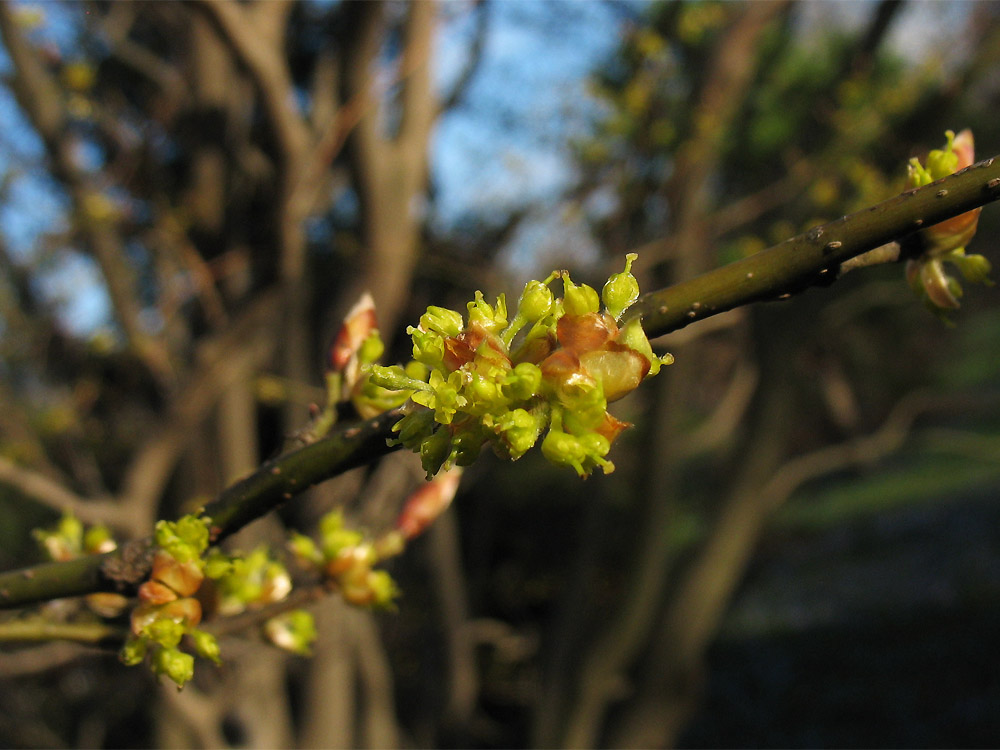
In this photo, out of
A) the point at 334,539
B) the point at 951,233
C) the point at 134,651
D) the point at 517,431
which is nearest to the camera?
the point at 517,431

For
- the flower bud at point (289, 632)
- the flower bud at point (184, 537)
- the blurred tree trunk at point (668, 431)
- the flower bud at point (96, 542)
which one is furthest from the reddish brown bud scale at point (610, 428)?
the blurred tree trunk at point (668, 431)

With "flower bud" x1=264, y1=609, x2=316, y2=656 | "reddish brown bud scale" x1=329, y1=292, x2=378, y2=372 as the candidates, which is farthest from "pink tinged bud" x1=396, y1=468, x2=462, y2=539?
"reddish brown bud scale" x1=329, y1=292, x2=378, y2=372

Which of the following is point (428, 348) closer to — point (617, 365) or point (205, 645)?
point (617, 365)

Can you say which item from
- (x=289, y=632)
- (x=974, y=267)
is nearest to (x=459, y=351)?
(x=974, y=267)

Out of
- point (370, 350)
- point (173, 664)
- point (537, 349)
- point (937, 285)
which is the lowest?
point (173, 664)

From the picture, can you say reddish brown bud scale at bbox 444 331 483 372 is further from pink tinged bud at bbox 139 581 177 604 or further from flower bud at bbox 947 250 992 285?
flower bud at bbox 947 250 992 285

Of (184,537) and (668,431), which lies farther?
(668,431)
